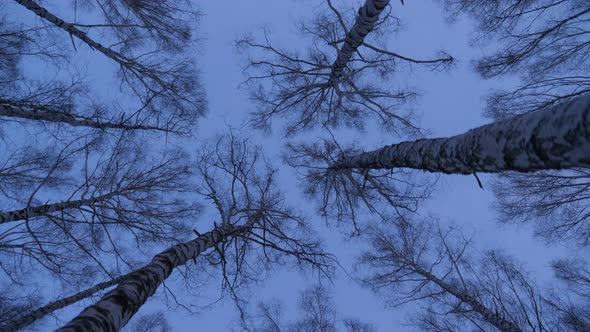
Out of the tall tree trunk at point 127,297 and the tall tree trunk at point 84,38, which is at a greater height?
the tall tree trunk at point 84,38

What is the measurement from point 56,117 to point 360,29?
5.55 meters

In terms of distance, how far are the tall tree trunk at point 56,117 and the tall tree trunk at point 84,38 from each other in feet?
3.69

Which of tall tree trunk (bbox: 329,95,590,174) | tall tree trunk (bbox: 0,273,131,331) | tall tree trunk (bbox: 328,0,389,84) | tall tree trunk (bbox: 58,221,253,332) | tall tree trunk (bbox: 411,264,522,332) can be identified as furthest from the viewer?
tall tree trunk (bbox: 411,264,522,332)

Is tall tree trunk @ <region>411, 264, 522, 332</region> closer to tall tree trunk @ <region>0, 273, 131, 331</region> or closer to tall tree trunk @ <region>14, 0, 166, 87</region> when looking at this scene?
tall tree trunk @ <region>0, 273, 131, 331</region>

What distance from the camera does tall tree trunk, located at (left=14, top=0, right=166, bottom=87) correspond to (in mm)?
4738

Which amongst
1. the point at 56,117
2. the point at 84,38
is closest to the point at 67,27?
the point at 84,38

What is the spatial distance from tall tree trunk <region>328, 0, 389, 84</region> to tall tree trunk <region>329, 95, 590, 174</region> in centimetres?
270

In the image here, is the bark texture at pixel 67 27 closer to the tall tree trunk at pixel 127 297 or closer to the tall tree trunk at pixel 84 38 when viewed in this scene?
the tall tree trunk at pixel 84 38

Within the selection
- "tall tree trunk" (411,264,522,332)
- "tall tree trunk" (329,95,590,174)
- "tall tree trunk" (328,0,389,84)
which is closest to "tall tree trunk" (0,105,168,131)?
"tall tree trunk" (328,0,389,84)

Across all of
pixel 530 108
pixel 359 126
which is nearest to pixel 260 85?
pixel 359 126

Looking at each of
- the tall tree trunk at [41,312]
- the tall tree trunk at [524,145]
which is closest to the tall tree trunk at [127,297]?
the tall tree trunk at [41,312]

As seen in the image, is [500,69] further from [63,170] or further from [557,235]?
[63,170]

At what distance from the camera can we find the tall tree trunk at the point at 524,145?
4.71 ft

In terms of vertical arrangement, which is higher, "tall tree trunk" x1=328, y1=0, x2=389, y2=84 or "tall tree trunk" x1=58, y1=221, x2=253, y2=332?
"tall tree trunk" x1=328, y1=0, x2=389, y2=84
